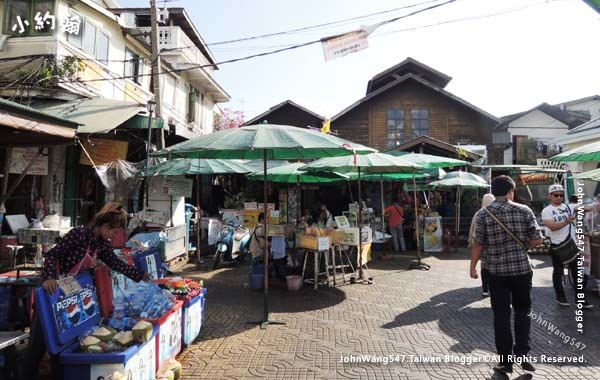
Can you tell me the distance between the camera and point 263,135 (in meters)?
5.42

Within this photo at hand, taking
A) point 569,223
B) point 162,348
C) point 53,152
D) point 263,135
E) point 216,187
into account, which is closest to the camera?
point 162,348

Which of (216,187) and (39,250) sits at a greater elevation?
(216,187)

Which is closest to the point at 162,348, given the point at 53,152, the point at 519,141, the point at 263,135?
the point at 263,135

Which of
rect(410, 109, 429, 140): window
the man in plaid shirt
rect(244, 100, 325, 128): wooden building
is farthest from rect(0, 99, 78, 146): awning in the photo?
rect(410, 109, 429, 140): window

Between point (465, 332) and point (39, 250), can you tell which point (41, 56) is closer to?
point (39, 250)

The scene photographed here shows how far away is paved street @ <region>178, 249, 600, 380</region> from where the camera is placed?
4059 millimetres

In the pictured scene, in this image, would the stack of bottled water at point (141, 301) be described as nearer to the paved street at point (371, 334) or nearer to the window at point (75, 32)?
the paved street at point (371, 334)

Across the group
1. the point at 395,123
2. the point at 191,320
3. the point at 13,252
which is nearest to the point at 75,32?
the point at 13,252

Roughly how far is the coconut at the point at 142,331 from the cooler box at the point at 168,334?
23 cm

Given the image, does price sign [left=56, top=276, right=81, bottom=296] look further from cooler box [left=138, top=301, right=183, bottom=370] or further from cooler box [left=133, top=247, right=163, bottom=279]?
cooler box [left=133, top=247, right=163, bottom=279]

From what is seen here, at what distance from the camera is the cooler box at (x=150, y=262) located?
5.09 m

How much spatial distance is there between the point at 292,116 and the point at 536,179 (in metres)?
12.7

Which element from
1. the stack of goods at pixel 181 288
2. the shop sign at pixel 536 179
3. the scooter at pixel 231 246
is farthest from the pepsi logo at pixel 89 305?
the shop sign at pixel 536 179

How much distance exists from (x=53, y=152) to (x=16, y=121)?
24.7ft
